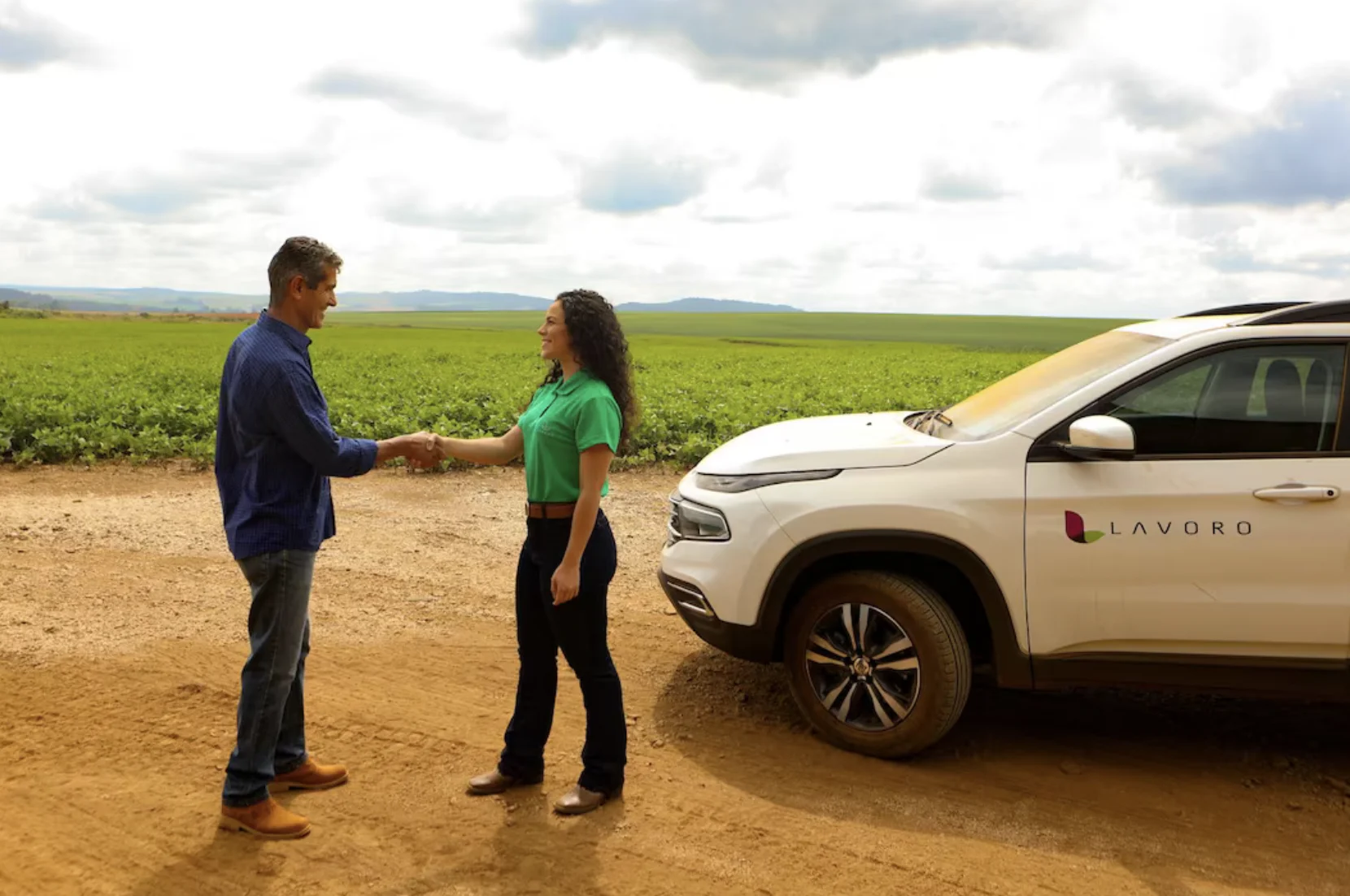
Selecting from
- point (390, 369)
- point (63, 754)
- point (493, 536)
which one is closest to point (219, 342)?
point (390, 369)

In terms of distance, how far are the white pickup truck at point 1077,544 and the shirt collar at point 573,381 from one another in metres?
1.10

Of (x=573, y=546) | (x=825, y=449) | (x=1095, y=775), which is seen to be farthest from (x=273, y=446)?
(x=1095, y=775)

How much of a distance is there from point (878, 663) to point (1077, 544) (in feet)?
3.17

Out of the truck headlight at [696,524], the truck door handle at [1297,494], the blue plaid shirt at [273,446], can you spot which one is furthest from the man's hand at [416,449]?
the truck door handle at [1297,494]

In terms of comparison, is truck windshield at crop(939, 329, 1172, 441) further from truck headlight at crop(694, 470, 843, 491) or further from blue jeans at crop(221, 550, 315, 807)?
blue jeans at crop(221, 550, 315, 807)

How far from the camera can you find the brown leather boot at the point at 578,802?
4.33 meters

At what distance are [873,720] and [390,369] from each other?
24.8 m

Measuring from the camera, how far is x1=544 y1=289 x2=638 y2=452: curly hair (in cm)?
420

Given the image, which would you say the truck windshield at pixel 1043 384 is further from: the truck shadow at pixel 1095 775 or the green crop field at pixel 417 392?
the green crop field at pixel 417 392

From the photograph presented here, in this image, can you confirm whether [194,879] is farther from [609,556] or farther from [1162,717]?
[1162,717]

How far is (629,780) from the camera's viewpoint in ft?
15.4

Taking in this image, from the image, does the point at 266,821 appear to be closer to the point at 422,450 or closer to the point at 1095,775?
the point at 422,450

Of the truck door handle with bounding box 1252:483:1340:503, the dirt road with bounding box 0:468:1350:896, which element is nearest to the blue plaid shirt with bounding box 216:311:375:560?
the dirt road with bounding box 0:468:1350:896

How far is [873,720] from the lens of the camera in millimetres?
4844
